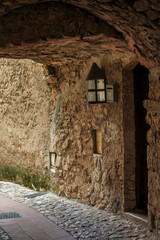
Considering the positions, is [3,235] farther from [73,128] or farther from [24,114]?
[24,114]

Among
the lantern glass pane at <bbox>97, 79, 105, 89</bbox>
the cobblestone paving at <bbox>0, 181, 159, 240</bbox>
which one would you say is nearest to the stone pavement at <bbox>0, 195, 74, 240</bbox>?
the cobblestone paving at <bbox>0, 181, 159, 240</bbox>

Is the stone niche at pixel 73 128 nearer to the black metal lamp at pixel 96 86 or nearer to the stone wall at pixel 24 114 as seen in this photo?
the stone wall at pixel 24 114

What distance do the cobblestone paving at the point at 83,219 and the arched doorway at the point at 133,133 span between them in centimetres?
40

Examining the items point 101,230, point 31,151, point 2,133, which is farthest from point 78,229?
point 2,133

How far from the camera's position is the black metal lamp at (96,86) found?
5.85 metres

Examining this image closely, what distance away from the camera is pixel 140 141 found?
577cm

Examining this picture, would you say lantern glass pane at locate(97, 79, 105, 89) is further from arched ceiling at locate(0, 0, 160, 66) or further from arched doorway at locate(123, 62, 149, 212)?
arched ceiling at locate(0, 0, 160, 66)

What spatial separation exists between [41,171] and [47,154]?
0.44 m

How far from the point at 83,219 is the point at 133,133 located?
1.47m

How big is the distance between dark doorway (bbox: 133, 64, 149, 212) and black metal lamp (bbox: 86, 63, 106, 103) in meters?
0.49

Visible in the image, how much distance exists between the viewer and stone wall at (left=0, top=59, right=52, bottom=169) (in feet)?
26.3

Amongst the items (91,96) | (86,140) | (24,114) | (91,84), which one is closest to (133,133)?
(91,96)

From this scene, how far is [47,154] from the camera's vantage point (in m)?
7.88

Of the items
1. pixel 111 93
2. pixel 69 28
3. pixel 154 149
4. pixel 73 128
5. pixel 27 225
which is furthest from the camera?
pixel 73 128
